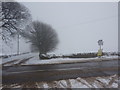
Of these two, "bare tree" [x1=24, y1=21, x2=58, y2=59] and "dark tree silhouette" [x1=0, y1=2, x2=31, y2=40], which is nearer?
"dark tree silhouette" [x1=0, y1=2, x2=31, y2=40]

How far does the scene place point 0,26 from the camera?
19.4 m

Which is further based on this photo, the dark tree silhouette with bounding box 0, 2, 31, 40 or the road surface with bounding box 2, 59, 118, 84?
the dark tree silhouette with bounding box 0, 2, 31, 40

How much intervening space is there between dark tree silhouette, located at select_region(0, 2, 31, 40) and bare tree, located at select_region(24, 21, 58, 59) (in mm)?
13197

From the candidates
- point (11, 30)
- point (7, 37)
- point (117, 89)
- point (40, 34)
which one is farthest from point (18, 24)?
point (117, 89)

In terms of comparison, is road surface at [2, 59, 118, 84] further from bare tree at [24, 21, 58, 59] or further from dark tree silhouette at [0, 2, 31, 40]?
bare tree at [24, 21, 58, 59]

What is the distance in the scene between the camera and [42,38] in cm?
3688

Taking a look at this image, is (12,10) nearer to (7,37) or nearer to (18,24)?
(18,24)

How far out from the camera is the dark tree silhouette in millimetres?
18922

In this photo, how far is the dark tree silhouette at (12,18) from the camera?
1892 cm

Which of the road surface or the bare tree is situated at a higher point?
the bare tree

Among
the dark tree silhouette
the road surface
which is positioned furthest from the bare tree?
the road surface

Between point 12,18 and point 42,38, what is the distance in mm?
17103

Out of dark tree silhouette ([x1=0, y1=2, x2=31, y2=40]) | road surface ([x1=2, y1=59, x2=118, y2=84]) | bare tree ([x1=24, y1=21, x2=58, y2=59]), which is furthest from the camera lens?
bare tree ([x1=24, y1=21, x2=58, y2=59])

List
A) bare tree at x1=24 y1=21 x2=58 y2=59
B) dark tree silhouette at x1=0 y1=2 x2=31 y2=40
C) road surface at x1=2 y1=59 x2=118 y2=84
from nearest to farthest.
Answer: road surface at x1=2 y1=59 x2=118 y2=84
dark tree silhouette at x1=0 y1=2 x2=31 y2=40
bare tree at x1=24 y1=21 x2=58 y2=59
